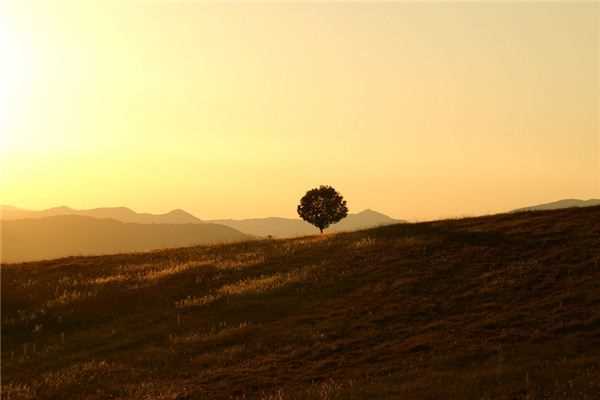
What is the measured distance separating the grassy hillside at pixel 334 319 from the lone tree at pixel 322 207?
2426 centimetres

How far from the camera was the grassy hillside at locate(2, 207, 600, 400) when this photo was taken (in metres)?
21.0

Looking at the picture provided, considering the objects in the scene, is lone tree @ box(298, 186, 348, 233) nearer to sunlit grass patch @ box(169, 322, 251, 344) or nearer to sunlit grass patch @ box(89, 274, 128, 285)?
sunlit grass patch @ box(89, 274, 128, 285)

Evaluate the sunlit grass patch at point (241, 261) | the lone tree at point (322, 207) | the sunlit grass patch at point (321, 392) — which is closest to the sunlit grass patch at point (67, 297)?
the sunlit grass patch at point (241, 261)

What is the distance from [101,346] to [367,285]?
1365 cm

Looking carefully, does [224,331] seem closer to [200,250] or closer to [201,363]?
[201,363]

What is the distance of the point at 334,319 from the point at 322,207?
152 feet

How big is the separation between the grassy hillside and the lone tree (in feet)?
79.6

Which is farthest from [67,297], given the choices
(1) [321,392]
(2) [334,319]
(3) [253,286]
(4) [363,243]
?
(1) [321,392]

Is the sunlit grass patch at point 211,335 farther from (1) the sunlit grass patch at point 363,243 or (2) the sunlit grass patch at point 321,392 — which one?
(1) the sunlit grass patch at point 363,243

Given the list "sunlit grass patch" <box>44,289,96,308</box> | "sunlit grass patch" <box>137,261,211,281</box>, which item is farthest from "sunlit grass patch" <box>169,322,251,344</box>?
"sunlit grass patch" <box>137,261,211,281</box>

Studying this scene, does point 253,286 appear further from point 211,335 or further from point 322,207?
point 322,207

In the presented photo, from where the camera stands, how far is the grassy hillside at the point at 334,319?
21.0 m

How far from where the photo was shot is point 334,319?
30156mm

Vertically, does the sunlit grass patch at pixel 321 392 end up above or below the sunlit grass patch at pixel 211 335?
below
